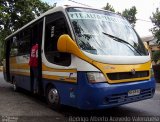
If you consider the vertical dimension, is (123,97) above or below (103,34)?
below

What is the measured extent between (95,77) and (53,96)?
1905mm

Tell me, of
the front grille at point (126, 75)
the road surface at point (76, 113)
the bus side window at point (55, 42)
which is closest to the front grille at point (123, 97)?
the front grille at point (126, 75)

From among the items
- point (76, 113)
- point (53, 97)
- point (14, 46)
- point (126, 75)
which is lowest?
point (76, 113)

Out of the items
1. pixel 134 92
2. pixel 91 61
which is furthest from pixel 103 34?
pixel 134 92

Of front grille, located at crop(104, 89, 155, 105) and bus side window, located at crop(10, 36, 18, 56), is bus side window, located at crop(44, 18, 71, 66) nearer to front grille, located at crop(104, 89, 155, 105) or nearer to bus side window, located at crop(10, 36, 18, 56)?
front grille, located at crop(104, 89, 155, 105)

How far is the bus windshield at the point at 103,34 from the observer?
279 inches

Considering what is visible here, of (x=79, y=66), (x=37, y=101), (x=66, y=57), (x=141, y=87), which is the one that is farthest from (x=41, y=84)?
(x=141, y=87)

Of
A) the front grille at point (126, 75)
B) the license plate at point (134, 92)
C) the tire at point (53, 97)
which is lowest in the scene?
the tire at point (53, 97)

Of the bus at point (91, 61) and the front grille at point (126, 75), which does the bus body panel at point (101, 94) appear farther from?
the front grille at point (126, 75)

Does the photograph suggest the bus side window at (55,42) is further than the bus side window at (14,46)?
No

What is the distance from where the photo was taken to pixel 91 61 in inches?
263

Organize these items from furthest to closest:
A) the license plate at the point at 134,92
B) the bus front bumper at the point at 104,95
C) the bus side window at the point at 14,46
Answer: the bus side window at the point at 14,46 → the license plate at the point at 134,92 → the bus front bumper at the point at 104,95

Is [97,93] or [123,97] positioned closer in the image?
[97,93]

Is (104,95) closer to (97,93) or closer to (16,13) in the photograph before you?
(97,93)
